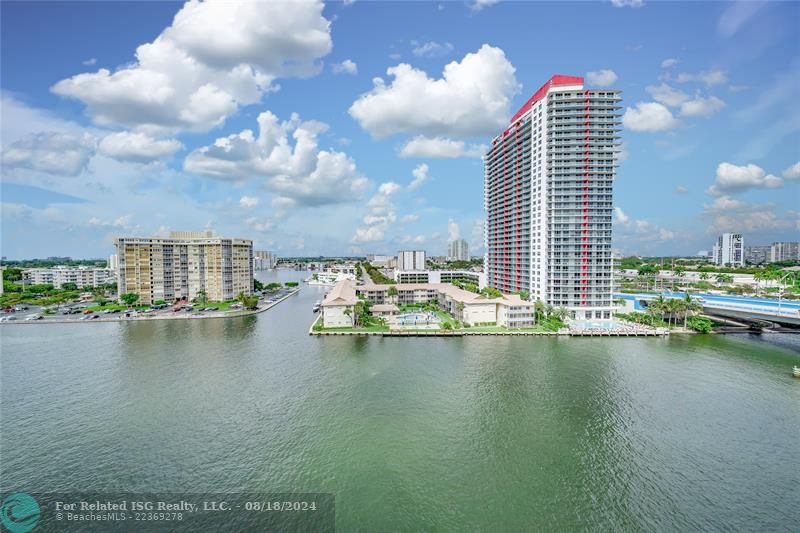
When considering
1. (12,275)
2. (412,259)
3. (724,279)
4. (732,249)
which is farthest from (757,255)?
(12,275)

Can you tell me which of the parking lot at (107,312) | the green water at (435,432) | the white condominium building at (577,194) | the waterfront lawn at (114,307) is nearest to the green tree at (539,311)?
the white condominium building at (577,194)

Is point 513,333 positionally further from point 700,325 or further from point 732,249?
point 732,249

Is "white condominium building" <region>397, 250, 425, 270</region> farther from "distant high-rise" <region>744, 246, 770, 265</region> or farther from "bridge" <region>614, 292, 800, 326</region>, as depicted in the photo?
"distant high-rise" <region>744, 246, 770, 265</region>

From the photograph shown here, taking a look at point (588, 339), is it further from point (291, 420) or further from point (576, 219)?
point (291, 420)

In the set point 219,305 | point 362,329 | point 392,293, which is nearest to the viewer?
point 362,329

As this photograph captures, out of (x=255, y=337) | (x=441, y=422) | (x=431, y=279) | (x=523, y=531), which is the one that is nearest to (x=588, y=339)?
(x=441, y=422)

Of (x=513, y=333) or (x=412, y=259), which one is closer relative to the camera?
(x=513, y=333)
